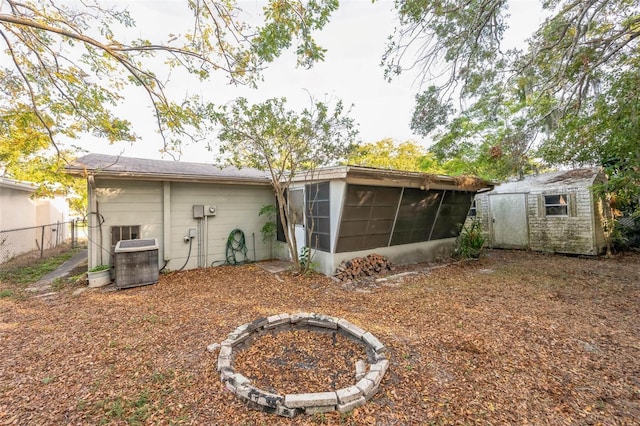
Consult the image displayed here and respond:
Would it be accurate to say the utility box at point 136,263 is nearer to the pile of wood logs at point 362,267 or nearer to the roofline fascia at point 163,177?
the roofline fascia at point 163,177

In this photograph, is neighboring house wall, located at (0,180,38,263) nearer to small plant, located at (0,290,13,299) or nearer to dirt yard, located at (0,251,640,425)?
small plant, located at (0,290,13,299)

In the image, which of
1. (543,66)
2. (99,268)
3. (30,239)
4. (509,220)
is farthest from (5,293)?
(509,220)

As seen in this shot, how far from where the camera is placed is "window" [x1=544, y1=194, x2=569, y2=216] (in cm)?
779

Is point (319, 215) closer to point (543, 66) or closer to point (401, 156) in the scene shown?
point (543, 66)

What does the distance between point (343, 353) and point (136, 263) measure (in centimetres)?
443

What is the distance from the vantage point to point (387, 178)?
5332mm

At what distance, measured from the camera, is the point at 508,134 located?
6.73 m

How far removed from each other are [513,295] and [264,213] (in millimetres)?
5886

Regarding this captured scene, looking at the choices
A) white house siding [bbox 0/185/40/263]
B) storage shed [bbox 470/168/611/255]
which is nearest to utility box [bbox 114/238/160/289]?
white house siding [bbox 0/185/40/263]

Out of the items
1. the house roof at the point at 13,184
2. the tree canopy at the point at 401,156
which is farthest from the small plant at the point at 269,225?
the tree canopy at the point at 401,156

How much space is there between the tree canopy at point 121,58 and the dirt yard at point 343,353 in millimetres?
3113

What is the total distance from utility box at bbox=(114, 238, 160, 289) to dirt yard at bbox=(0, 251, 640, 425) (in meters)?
0.25

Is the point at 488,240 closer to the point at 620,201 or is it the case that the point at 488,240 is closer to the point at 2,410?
the point at 620,201

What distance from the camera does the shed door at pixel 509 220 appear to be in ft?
28.3
